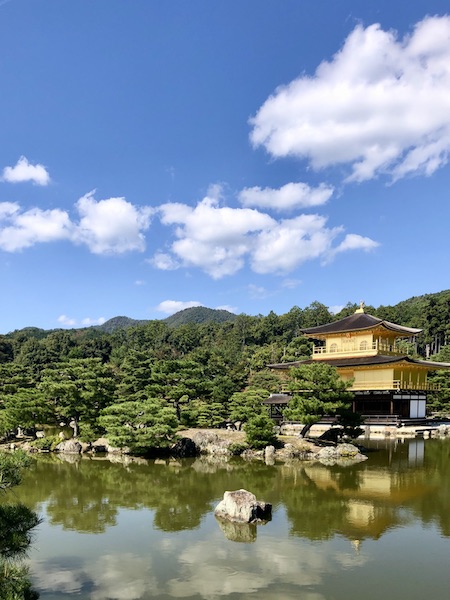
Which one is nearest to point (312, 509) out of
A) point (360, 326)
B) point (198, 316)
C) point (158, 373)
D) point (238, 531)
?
point (238, 531)

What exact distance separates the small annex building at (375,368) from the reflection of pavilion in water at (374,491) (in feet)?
34.9

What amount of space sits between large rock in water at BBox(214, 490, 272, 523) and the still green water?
0.96ft

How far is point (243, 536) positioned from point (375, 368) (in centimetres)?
2283

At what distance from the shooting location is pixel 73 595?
6414mm

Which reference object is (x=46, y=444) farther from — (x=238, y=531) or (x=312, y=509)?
(x=238, y=531)

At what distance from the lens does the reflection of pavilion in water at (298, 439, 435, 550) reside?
9.40 meters

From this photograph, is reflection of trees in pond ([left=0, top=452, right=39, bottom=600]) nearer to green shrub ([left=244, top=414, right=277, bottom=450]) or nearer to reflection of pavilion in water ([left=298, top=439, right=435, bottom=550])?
reflection of pavilion in water ([left=298, top=439, right=435, bottom=550])

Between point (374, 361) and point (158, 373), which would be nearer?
point (158, 373)

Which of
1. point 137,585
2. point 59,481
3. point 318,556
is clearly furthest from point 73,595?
point 59,481

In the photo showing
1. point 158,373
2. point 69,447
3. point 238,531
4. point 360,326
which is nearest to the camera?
point 238,531

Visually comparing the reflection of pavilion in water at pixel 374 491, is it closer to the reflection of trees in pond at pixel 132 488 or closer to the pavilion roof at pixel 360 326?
the reflection of trees in pond at pixel 132 488

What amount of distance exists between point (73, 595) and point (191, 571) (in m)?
1.73

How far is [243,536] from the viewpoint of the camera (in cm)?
881

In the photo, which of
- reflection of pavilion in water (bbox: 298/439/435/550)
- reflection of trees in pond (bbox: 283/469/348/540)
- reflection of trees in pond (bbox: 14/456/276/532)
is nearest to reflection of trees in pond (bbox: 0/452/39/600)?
reflection of trees in pond (bbox: 14/456/276/532)
